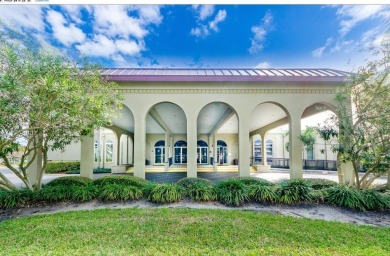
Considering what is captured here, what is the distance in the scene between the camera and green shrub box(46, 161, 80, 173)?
57.5 feet

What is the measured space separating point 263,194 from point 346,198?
2565 millimetres

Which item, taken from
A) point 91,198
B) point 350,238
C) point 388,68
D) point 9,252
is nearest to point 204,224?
point 350,238

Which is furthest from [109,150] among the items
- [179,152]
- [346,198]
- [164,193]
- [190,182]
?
[346,198]

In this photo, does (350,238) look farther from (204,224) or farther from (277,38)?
(277,38)

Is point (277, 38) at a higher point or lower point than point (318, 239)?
higher

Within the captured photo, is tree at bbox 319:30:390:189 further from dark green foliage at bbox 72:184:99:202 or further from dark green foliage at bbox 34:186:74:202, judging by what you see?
dark green foliage at bbox 34:186:74:202

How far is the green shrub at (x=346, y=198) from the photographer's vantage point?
19.2ft

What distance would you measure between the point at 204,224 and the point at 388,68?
8015mm

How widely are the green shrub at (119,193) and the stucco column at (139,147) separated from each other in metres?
2.25

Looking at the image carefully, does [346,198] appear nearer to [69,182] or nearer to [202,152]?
[69,182]

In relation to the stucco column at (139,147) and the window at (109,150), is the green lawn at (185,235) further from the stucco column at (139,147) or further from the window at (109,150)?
the window at (109,150)

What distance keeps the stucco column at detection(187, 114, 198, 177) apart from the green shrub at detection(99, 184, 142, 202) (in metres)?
2.90

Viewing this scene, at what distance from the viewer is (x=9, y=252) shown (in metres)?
3.41

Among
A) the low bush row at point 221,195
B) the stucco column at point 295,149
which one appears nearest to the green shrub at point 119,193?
the low bush row at point 221,195
